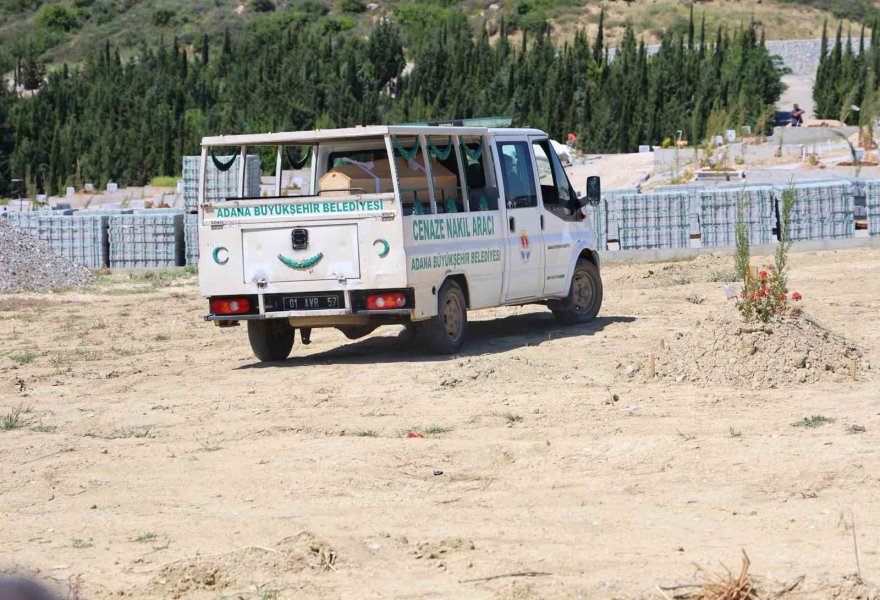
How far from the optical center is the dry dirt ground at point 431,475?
19.9 feet

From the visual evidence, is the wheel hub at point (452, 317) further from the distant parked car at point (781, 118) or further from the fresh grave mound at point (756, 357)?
the distant parked car at point (781, 118)

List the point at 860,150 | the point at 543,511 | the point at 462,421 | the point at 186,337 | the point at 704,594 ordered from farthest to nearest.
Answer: the point at 860,150 < the point at 186,337 < the point at 462,421 < the point at 543,511 < the point at 704,594

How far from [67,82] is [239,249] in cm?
5653

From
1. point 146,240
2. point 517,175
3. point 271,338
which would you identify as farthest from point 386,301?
point 146,240

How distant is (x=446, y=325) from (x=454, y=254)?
68 centimetres

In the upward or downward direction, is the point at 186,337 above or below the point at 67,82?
below

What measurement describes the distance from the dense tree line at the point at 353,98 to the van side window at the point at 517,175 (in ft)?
113

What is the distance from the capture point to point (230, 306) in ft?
42.2

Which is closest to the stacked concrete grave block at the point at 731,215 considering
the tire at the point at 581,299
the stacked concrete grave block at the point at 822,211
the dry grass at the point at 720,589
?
the stacked concrete grave block at the point at 822,211

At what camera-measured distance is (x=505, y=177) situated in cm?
1392

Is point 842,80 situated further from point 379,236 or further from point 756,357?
point 756,357

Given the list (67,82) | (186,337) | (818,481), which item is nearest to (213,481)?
(818,481)

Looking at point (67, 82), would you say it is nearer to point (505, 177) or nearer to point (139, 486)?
point (505, 177)

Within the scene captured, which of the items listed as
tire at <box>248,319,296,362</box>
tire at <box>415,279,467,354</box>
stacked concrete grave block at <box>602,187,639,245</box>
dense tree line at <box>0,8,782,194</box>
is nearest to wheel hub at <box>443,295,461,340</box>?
tire at <box>415,279,467,354</box>
